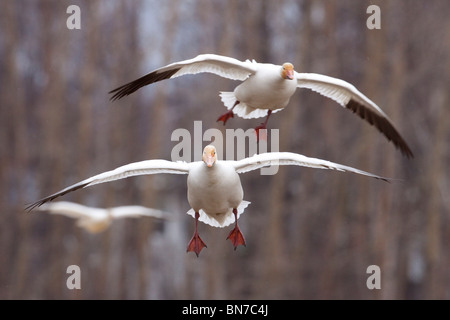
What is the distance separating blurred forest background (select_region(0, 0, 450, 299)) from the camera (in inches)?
660

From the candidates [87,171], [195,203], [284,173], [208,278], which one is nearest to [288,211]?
[284,173]

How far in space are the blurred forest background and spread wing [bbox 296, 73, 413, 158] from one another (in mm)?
6960

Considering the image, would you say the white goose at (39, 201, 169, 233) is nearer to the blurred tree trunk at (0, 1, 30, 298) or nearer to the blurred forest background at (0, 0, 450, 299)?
the blurred forest background at (0, 0, 450, 299)

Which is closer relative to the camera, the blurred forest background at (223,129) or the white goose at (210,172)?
the white goose at (210,172)

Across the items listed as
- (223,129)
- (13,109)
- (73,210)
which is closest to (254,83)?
(73,210)

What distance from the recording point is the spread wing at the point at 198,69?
27.3 feet

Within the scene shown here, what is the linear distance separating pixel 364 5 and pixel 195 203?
32.9ft

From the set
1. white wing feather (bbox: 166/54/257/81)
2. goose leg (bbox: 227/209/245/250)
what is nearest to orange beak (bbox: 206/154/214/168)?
goose leg (bbox: 227/209/245/250)

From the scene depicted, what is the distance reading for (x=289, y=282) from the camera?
1700 centimetres

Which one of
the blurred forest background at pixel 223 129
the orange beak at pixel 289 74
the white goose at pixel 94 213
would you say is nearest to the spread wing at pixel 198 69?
the orange beak at pixel 289 74

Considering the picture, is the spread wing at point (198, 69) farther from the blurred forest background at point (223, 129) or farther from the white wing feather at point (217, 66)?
the blurred forest background at point (223, 129)

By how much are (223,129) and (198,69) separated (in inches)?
336

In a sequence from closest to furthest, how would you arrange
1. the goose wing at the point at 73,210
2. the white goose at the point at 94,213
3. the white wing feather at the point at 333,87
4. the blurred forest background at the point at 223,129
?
the white wing feather at the point at 333,87 → the white goose at the point at 94,213 → the goose wing at the point at 73,210 → the blurred forest background at the point at 223,129

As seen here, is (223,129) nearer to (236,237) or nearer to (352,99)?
(352,99)
